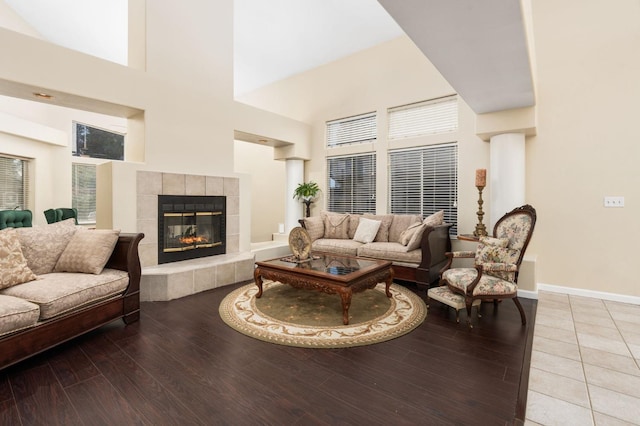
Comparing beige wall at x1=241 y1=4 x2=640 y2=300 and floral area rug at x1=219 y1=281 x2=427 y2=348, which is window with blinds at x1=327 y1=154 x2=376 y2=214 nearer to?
beige wall at x1=241 y1=4 x2=640 y2=300

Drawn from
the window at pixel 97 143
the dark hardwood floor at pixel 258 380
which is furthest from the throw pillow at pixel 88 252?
the window at pixel 97 143

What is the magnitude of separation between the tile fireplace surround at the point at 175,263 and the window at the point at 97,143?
4871 mm

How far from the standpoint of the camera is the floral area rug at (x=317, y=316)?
102 inches

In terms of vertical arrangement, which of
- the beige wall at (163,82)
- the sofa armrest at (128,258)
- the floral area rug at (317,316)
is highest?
the beige wall at (163,82)

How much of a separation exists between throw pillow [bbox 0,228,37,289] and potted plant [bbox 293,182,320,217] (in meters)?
4.57

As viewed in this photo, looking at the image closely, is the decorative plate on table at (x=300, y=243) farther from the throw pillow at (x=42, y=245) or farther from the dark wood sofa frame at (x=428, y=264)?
the throw pillow at (x=42, y=245)

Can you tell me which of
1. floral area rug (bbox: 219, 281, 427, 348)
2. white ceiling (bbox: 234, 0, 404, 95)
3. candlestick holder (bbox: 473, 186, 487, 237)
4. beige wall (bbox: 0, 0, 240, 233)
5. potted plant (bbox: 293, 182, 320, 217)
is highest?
white ceiling (bbox: 234, 0, 404, 95)

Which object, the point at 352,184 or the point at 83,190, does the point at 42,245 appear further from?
the point at 83,190

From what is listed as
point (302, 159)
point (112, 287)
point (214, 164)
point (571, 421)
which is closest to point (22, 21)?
point (214, 164)

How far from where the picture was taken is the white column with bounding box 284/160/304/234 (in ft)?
21.9

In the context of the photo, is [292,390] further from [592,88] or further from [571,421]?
[592,88]

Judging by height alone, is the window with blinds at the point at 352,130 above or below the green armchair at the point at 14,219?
above

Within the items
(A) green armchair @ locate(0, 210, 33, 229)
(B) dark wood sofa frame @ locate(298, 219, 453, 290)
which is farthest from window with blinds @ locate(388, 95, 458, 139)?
(A) green armchair @ locate(0, 210, 33, 229)

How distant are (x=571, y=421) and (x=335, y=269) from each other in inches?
83.7
